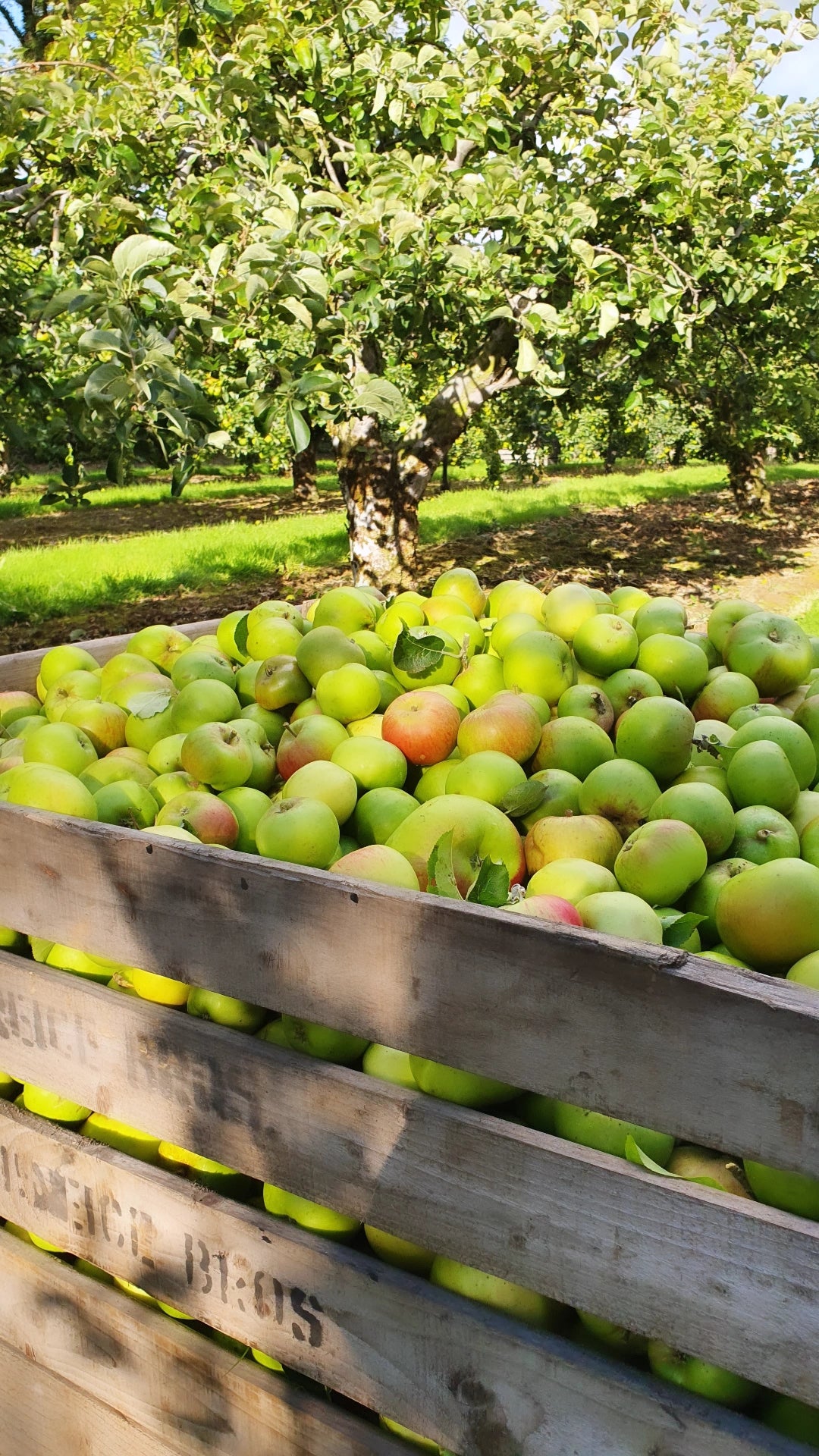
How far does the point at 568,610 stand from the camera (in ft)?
7.52

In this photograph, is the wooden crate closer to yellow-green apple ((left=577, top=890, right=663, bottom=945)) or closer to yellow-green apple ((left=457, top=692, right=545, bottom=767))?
yellow-green apple ((left=577, top=890, right=663, bottom=945))

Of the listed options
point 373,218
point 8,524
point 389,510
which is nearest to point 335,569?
point 389,510

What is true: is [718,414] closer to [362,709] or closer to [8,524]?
[8,524]

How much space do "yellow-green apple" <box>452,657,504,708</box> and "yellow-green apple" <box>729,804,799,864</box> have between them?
2.20 feet

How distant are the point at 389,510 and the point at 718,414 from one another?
7402 millimetres

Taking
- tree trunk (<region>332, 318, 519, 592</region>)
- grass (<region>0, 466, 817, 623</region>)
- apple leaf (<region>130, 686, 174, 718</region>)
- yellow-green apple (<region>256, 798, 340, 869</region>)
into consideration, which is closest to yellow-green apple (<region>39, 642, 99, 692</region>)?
apple leaf (<region>130, 686, 174, 718</region>)

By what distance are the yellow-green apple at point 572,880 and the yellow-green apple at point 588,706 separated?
538 millimetres

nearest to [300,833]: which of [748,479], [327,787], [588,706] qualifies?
[327,787]

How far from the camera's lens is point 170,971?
50.9 inches

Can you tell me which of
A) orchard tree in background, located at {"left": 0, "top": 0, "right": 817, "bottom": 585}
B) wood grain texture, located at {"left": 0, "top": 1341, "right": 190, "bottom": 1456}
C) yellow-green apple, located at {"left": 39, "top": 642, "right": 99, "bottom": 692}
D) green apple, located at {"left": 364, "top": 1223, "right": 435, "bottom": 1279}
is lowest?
wood grain texture, located at {"left": 0, "top": 1341, "right": 190, "bottom": 1456}

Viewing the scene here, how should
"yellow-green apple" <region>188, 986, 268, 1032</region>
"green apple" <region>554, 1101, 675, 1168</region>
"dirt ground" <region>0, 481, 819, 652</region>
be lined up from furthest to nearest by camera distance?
1. "dirt ground" <region>0, 481, 819, 652</region>
2. "yellow-green apple" <region>188, 986, 268, 1032</region>
3. "green apple" <region>554, 1101, 675, 1168</region>

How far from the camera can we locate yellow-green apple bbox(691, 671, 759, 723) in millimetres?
2049

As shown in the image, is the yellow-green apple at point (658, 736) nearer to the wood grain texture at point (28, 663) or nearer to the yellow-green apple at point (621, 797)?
the yellow-green apple at point (621, 797)

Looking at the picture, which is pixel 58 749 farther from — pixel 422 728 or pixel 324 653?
pixel 422 728
